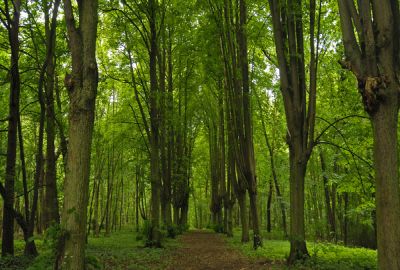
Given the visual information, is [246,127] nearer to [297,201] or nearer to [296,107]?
[296,107]

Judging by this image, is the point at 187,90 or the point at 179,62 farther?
the point at 187,90

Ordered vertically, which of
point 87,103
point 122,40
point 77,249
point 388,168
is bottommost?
point 77,249

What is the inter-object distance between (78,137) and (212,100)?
21.7 meters

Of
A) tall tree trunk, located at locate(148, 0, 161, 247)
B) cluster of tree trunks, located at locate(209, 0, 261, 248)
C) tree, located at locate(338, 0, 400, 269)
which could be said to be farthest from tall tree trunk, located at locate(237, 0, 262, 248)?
tree, located at locate(338, 0, 400, 269)

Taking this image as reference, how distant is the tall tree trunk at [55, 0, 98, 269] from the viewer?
492 cm

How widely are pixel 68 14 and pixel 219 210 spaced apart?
85.3ft

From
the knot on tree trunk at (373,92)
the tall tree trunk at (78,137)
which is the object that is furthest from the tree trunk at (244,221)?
the knot on tree trunk at (373,92)

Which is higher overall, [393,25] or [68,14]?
[68,14]

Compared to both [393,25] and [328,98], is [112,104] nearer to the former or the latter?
[328,98]

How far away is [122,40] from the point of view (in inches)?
589

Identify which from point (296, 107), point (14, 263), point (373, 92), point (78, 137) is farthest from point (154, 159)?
point (373, 92)

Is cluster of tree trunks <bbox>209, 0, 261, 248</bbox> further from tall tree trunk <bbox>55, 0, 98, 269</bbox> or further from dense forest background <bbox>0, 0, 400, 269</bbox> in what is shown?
tall tree trunk <bbox>55, 0, 98, 269</bbox>

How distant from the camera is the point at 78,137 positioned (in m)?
5.14

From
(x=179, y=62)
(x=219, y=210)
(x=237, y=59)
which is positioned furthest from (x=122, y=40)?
(x=219, y=210)
